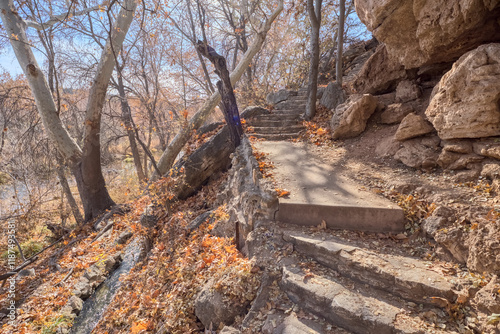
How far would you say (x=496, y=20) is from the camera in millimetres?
3451

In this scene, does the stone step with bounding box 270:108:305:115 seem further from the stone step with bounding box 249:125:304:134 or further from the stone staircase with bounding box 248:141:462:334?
the stone staircase with bounding box 248:141:462:334

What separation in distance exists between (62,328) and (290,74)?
13.6m

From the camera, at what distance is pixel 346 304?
2129mm

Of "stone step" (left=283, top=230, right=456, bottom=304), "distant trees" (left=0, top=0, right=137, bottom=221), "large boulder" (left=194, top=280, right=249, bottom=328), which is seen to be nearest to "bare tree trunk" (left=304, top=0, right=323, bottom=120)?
"distant trees" (left=0, top=0, right=137, bottom=221)

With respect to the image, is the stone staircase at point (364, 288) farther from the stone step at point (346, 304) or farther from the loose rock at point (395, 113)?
the loose rock at point (395, 113)

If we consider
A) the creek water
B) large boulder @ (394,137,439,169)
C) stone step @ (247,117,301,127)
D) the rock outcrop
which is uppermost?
the rock outcrop

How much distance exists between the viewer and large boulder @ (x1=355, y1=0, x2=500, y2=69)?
11.2 feet

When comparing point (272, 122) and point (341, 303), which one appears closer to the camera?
point (341, 303)

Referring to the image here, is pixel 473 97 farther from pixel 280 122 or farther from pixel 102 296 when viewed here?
pixel 102 296

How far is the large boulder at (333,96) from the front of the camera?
7301mm

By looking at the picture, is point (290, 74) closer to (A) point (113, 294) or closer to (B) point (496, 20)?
(B) point (496, 20)

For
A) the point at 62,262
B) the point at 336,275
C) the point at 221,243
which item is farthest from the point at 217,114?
the point at 336,275

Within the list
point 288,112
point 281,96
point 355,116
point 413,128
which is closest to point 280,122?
point 288,112

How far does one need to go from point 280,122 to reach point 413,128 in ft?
13.8
